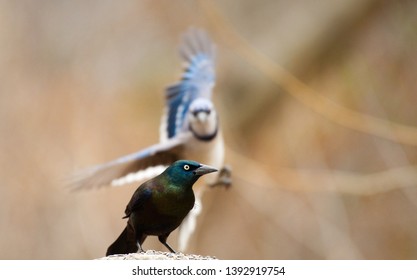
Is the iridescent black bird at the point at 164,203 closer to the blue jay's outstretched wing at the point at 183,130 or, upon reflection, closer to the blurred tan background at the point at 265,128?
the blue jay's outstretched wing at the point at 183,130

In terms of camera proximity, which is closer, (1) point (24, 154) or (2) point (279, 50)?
(1) point (24, 154)

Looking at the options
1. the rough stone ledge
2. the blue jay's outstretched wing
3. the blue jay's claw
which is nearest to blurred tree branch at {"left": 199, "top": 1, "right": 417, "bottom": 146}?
the blue jay's outstretched wing

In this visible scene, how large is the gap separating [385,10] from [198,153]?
1427 millimetres

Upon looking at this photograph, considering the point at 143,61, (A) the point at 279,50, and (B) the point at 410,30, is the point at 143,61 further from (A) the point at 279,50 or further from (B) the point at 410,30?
(B) the point at 410,30

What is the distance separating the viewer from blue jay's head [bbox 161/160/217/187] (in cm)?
98

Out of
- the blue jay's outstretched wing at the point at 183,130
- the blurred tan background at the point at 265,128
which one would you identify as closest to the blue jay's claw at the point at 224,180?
the blue jay's outstretched wing at the point at 183,130

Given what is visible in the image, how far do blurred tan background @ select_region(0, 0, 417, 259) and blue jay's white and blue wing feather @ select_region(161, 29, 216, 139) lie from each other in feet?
1.91

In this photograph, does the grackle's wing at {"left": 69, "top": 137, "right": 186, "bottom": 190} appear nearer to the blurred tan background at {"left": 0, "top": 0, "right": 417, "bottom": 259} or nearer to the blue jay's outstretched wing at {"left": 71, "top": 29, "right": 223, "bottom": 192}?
the blue jay's outstretched wing at {"left": 71, "top": 29, "right": 223, "bottom": 192}

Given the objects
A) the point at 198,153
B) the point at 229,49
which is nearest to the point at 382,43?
the point at 229,49

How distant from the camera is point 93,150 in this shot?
275 centimetres

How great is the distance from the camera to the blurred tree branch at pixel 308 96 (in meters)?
2.72

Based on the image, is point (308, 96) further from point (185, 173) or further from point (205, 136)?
point (185, 173)

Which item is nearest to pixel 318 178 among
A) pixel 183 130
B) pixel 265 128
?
pixel 265 128

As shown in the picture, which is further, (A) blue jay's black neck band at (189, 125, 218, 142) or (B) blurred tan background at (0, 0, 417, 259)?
(B) blurred tan background at (0, 0, 417, 259)
